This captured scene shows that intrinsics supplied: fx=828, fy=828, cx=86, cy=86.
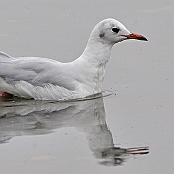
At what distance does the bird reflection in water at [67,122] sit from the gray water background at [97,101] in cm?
1

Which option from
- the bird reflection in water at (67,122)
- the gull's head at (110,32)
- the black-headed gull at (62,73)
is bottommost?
the bird reflection in water at (67,122)

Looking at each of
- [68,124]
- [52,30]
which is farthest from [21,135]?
[52,30]

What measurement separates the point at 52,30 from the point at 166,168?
5226mm

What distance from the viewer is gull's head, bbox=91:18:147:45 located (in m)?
10.9

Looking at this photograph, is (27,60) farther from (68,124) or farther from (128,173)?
(128,173)

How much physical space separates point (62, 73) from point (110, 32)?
839 millimetres

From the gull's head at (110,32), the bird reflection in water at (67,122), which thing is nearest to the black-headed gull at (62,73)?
the gull's head at (110,32)

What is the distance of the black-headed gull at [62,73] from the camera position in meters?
10.8

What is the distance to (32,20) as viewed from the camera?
13.8m

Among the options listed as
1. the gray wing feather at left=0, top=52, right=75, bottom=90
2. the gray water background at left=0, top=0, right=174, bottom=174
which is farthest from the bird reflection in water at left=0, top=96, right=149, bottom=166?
the gray wing feather at left=0, top=52, right=75, bottom=90

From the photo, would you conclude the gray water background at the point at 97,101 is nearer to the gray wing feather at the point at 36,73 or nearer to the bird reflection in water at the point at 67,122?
the bird reflection in water at the point at 67,122

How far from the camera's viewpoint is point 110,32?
10938 millimetres

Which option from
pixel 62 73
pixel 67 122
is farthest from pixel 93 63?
pixel 67 122

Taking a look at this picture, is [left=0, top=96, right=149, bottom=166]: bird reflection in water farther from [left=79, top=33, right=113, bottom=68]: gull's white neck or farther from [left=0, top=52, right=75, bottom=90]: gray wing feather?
[left=79, top=33, right=113, bottom=68]: gull's white neck
